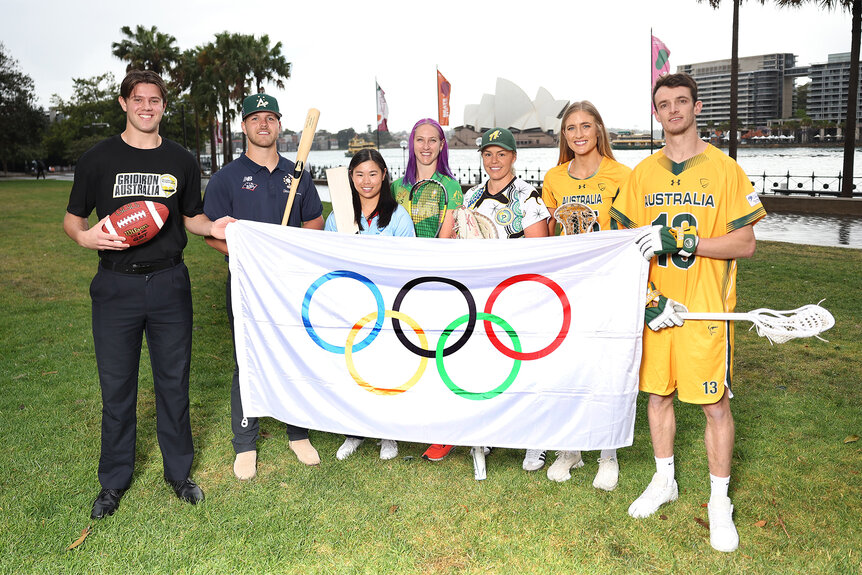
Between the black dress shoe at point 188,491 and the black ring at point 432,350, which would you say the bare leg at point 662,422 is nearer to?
the black ring at point 432,350

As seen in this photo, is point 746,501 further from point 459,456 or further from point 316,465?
point 316,465

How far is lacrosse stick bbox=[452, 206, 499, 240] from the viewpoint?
13.8 ft

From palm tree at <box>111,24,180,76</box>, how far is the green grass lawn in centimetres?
5658

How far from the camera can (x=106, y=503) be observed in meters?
3.80

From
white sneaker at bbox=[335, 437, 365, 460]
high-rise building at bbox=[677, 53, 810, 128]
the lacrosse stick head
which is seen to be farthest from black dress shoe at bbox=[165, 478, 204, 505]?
high-rise building at bbox=[677, 53, 810, 128]

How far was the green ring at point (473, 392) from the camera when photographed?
151 inches

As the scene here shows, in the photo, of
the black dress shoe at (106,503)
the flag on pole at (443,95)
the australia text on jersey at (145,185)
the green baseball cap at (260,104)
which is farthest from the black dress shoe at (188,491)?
the flag on pole at (443,95)

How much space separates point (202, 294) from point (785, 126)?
5685 inches

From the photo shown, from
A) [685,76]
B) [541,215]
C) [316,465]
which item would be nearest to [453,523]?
[316,465]

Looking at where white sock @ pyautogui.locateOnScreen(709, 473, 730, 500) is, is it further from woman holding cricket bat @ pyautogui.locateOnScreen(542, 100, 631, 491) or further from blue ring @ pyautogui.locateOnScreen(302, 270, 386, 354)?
blue ring @ pyautogui.locateOnScreen(302, 270, 386, 354)

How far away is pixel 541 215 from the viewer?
4.11 metres

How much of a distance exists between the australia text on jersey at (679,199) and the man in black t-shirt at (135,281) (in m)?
2.65

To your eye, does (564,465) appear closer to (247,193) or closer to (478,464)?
(478,464)

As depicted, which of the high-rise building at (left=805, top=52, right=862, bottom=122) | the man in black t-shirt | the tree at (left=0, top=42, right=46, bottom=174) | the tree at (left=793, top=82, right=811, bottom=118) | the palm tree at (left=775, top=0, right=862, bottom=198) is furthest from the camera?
the tree at (left=793, top=82, right=811, bottom=118)
